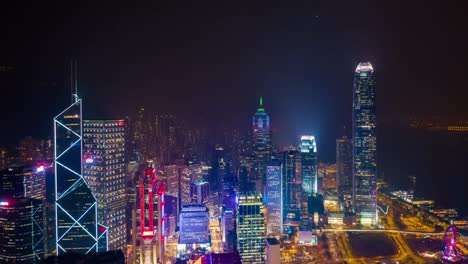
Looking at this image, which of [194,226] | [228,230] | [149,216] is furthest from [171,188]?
[149,216]

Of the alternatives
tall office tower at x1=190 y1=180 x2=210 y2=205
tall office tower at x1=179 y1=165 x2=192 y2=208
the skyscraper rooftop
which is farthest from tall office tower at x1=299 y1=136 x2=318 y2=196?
the skyscraper rooftop

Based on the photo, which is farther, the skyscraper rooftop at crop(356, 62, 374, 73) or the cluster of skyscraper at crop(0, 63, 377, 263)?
the skyscraper rooftop at crop(356, 62, 374, 73)

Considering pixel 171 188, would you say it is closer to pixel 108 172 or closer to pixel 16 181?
pixel 108 172

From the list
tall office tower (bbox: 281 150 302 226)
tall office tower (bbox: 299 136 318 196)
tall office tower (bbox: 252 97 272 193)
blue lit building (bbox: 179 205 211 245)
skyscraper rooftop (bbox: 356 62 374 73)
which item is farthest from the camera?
tall office tower (bbox: 299 136 318 196)

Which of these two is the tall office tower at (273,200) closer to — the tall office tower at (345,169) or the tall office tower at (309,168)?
the tall office tower at (309,168)

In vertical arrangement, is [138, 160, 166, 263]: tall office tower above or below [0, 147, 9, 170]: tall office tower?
below

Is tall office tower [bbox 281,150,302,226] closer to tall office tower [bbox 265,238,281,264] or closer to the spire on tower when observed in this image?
tall office tower [bbox 265,238,281,264]

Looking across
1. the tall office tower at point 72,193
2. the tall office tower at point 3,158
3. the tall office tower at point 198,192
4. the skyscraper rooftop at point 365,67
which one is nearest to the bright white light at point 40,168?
the tall office tower at point 72,193
